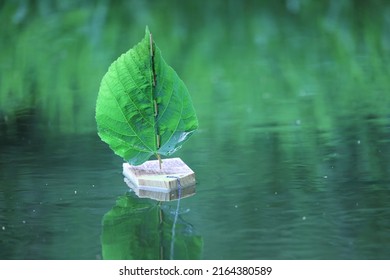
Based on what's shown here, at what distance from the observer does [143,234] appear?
3.26m

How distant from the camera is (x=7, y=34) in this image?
806 centimetres

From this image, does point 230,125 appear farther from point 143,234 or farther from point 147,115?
point 143,234

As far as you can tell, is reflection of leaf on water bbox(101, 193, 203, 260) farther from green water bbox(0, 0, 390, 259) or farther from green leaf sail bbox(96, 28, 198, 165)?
green leaf sail bbox(96, 28, 198, 165)

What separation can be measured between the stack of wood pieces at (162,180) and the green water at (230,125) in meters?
0.07

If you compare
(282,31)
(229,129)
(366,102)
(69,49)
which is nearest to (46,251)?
(229,129)

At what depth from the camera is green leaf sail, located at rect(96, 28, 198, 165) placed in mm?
3672

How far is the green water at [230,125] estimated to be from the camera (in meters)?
3.25

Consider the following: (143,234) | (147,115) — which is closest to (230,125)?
(147,115)

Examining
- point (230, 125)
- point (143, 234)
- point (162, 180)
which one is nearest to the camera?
point (143, 234)

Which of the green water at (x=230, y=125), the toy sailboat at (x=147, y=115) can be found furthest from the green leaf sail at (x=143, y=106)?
the green water at (x=230, y=125)

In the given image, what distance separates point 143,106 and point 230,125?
4.11 ft

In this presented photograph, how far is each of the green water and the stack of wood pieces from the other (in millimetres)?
68

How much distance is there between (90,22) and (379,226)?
5308mm

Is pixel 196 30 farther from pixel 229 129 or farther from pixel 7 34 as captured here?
pixel 229 129
